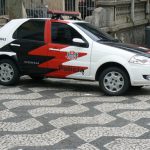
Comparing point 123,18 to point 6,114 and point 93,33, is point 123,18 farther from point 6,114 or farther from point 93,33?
point 6,114

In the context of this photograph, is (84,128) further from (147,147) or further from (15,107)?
(15,107)

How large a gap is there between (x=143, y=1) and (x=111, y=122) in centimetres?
1551

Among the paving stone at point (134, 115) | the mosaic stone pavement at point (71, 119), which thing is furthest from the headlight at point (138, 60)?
the paving stone at point (134, 115)

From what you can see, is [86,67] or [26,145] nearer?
[26,145]

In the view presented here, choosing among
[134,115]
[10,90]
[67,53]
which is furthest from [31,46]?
[134,115]

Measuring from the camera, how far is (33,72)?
10.2 m

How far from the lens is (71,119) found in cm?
738

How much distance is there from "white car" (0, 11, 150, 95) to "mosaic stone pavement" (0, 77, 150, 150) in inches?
14.8

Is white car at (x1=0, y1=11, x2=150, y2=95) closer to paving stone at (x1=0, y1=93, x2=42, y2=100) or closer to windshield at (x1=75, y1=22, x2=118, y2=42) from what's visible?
windshield at (x1=75, y1=22, x2=118, y2=42)

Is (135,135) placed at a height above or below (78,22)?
below

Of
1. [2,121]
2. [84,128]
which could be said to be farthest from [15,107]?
[84,128]

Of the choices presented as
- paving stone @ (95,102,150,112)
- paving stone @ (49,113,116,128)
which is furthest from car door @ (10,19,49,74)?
paving stone @ (49,113,116,128)

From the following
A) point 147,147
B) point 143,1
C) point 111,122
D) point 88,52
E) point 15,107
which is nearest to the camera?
point 147,147

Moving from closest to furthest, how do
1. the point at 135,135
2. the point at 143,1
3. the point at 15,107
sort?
the point at 135,135 → the point at 15,107 → the point at 143,1
